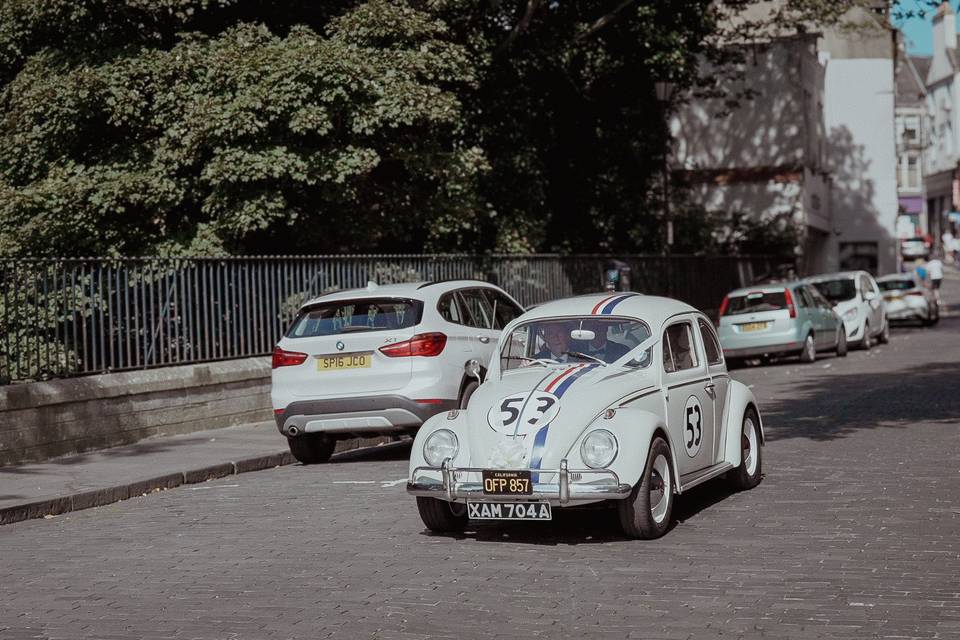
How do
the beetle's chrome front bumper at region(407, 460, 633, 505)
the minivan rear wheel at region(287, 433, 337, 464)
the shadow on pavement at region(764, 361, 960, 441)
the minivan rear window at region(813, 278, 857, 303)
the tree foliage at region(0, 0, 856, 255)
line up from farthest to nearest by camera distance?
the minivan rear window at region(813, 278, 857, 303) → the tree foliage at region(0, 0, 856, 255) → the shadow on pavement at region(764, 361, 960, 441) → the minivan rear wheel at region(287, 433, 337, 464) → the beetle's chrome front bumper at region(407, 460, 633, 505)

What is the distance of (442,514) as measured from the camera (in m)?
8.91

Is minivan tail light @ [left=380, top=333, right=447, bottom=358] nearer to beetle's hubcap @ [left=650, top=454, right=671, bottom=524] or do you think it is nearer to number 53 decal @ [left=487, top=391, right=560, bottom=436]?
number 53 decal @ [left=487, top=391, right=560, bottom=436]

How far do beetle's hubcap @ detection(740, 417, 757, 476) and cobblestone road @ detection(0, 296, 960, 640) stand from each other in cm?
22

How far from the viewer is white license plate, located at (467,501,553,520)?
8227mm

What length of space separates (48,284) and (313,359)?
3199mm

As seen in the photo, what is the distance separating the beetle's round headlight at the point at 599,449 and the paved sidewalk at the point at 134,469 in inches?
197

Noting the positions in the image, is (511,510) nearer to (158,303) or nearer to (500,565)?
(500,565)

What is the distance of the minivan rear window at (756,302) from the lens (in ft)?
83.0

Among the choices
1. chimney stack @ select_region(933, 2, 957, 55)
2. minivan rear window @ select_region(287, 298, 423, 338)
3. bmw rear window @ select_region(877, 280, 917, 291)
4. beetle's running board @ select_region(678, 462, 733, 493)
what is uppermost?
chimney stack @ select_region(933, 2, 957, 55)

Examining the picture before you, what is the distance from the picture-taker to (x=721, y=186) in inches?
1827

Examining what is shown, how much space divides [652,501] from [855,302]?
21298 millimetres

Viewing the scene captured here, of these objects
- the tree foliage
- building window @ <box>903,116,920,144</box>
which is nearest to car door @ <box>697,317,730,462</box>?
the tree foliage

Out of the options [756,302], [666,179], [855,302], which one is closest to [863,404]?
[756,302]

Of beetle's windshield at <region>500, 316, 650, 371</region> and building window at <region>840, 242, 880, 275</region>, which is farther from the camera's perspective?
building window at <region>840, 242, 880, 275</region>
